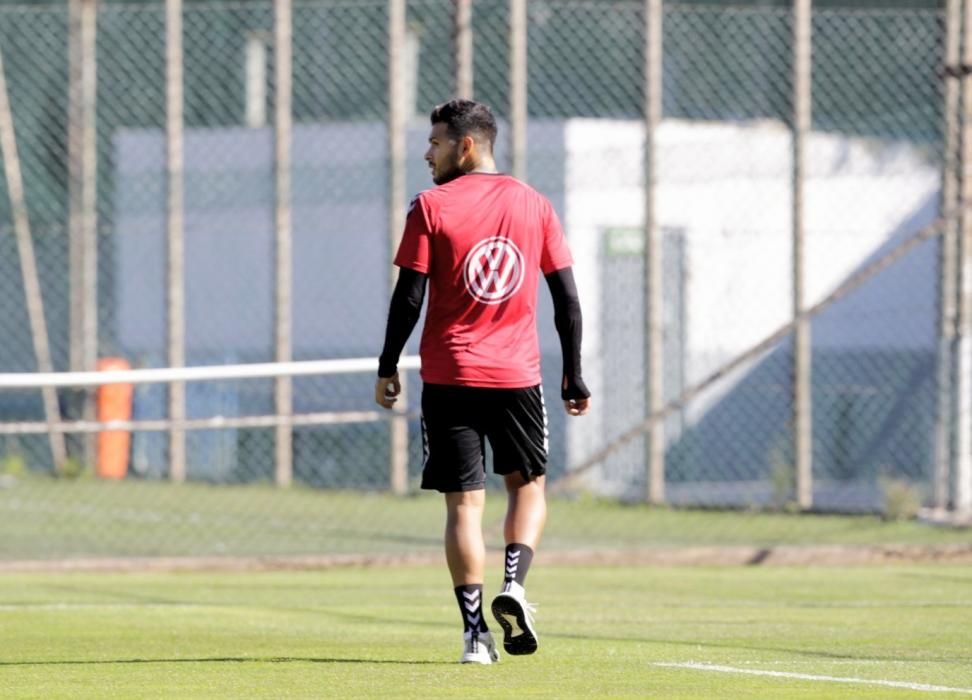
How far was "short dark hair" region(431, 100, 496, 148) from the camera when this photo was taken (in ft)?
25.2

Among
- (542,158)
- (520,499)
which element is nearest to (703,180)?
(542,158)

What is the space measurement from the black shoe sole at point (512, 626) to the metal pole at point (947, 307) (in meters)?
8.94

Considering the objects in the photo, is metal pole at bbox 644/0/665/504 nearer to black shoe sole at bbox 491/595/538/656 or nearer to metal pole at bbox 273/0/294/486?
metal pole at bbox 273/0/294/486

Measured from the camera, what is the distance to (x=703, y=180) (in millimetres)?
19875

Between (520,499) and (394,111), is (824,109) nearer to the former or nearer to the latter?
(394,111)

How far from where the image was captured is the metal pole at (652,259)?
17312 millimetres

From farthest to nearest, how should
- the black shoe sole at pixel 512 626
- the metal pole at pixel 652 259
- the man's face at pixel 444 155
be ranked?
the metal pole at pixel 652 259 < the man's face at pixel 444 155 < the black shoe sole at pixel 512 626

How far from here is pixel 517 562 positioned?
769 cm

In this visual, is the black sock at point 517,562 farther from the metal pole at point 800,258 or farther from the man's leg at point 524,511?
the metal pole at point 800,258

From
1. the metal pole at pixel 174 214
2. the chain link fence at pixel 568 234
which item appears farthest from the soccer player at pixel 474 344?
the metal pole at pixel 174 214

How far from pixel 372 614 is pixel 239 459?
37.4 ft

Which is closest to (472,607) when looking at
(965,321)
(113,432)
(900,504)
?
(900,504)

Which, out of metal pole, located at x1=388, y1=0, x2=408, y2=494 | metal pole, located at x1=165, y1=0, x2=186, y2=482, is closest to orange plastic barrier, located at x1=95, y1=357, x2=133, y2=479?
metal pole, located at x1=165, y1=0, x2=186, y2=482

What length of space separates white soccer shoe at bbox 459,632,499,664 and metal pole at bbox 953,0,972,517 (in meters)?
8.86
